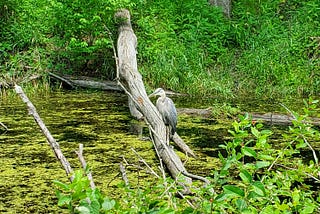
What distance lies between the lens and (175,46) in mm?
9445

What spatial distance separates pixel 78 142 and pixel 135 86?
1220mm

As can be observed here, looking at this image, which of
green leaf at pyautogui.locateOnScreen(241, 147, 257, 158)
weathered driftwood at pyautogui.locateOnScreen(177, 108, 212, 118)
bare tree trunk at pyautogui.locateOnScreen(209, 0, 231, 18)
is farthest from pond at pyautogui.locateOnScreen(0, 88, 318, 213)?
bare tree trunk at pyautogui.locateOnScreen(209, 0, 231, 18)

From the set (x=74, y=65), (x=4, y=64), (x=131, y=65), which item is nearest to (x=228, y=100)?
(x=131, y=65)

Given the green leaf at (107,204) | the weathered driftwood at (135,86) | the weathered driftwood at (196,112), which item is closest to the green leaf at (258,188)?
the green leaf at (107,204)

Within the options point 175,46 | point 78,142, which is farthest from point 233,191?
point 175,46

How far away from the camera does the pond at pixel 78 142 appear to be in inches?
150

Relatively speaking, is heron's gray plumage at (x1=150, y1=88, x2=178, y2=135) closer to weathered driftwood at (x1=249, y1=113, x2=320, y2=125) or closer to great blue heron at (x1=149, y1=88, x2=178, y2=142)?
great blue heron at (x1=149, y1=88, x2=178, y2=142)

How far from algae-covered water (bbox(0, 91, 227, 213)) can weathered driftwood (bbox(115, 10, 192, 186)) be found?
19 centimetres

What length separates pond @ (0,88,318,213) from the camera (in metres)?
3.82

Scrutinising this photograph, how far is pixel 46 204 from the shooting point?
3.51 metres

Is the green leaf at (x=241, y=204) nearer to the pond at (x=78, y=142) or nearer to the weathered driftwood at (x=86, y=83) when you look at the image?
the pond at (x=78, y=142)

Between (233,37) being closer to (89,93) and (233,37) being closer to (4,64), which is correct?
(89,93)

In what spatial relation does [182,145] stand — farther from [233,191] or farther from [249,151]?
[233,191]

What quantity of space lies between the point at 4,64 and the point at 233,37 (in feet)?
13.7
